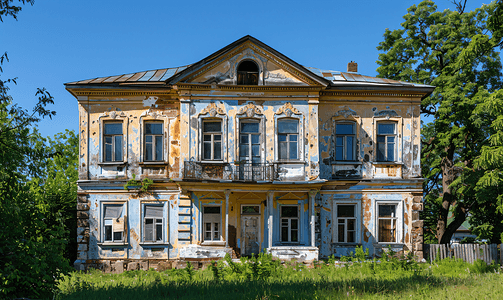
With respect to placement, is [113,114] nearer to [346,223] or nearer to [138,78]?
[138,78]

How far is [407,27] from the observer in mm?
21812

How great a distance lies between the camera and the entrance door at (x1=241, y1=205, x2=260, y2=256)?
16062mm

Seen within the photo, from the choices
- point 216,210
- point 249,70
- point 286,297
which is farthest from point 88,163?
point 286,297

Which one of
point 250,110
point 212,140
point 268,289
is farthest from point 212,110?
point 268,289

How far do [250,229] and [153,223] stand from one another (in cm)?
392

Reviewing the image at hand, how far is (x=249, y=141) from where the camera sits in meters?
15.9

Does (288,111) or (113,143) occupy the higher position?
(288,111)

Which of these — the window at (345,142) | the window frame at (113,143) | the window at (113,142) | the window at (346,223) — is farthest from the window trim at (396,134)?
the window at (113,142)

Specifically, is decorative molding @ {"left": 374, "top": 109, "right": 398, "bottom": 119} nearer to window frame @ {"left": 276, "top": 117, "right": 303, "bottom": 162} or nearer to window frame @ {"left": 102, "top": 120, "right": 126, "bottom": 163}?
window frame @ {"left": 276, "top": 117, "right": 303, "bottom": 162}

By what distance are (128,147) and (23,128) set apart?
7494 millimetres

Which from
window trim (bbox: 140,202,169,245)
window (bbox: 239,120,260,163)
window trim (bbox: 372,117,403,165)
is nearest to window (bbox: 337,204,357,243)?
window trim (bbox: 372,117,403,165)

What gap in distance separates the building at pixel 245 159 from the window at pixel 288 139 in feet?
0.13

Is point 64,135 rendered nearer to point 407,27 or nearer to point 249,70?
point 249,70

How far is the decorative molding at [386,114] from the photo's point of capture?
1659 cm
